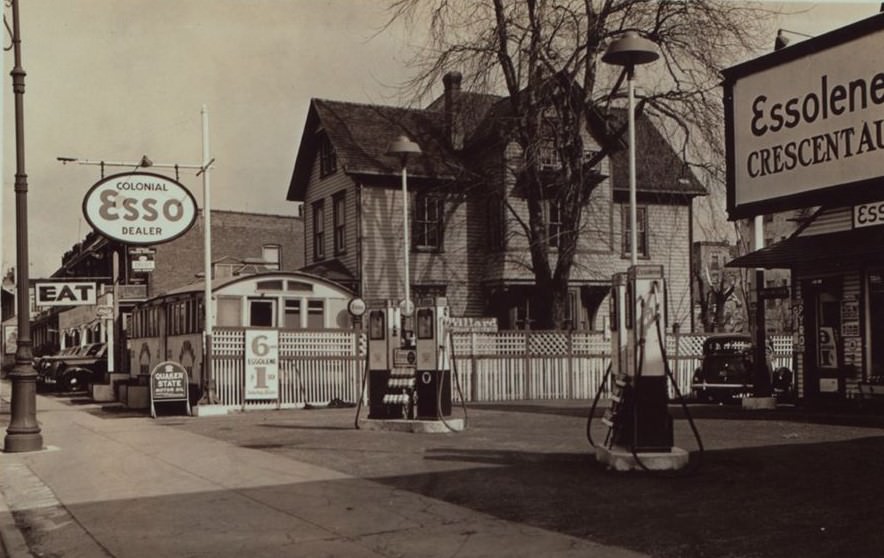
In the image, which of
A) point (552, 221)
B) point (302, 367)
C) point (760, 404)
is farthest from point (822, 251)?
point (552, 221)

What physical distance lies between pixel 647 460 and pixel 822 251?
1001cm

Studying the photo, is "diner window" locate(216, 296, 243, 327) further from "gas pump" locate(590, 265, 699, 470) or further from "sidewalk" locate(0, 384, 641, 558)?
"gas pump" locate(590, 265, 699, 470)

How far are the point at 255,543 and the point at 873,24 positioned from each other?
5.61 m

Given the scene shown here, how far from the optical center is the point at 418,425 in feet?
50.9

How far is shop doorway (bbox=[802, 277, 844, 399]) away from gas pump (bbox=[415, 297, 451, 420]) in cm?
862

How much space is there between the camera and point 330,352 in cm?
2386

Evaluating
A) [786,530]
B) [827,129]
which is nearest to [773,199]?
[827,129]

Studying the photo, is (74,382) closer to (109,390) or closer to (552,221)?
(109,390)

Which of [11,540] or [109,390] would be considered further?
[109,390]

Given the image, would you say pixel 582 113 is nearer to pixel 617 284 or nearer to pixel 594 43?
pixel 594 43

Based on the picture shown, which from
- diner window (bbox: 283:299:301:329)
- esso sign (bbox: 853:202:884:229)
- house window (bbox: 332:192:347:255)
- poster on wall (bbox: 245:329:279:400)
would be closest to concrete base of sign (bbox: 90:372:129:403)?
diner window (bbox: 283:299:301:329)

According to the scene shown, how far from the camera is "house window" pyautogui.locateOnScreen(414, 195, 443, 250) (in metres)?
32.2

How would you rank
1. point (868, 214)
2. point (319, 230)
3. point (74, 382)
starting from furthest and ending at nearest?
point (74, 382)
point (319, 230)
point (868, 214)

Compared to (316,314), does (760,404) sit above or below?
below
